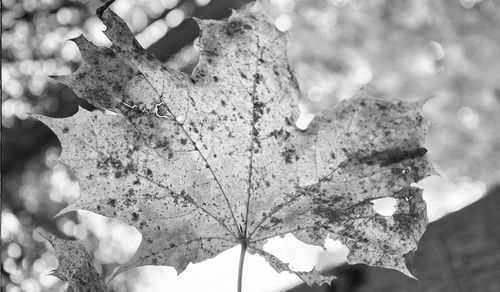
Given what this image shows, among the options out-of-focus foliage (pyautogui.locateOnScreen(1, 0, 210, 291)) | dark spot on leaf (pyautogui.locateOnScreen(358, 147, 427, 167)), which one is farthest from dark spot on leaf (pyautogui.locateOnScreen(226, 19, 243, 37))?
out-of-focus foliage (pyautogui.locateOnScreen(1, 0, 210, 291))

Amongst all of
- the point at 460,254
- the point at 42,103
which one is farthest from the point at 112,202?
the point at 42,103

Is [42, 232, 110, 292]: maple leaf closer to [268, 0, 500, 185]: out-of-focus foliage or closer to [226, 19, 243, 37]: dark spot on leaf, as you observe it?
[226, 19, 243, 37]: dark spot on leaf

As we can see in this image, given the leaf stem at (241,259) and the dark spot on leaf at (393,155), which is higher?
the dark spot on leaf at (393,155)

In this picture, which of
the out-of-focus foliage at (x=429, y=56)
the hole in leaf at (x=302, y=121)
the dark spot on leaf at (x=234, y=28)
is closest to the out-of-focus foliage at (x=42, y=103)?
the hole in leaf at (x=302, y=121)

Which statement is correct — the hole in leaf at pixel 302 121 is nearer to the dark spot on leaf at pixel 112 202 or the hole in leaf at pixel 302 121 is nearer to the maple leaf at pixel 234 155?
the maple leaf at pixel 234 155

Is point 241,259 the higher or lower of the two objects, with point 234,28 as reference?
lower

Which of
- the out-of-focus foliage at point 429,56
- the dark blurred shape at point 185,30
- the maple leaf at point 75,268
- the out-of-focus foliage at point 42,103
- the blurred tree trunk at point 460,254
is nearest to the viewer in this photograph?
the maple leaf at point 75,268

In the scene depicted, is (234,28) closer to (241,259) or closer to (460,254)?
(241,259)
